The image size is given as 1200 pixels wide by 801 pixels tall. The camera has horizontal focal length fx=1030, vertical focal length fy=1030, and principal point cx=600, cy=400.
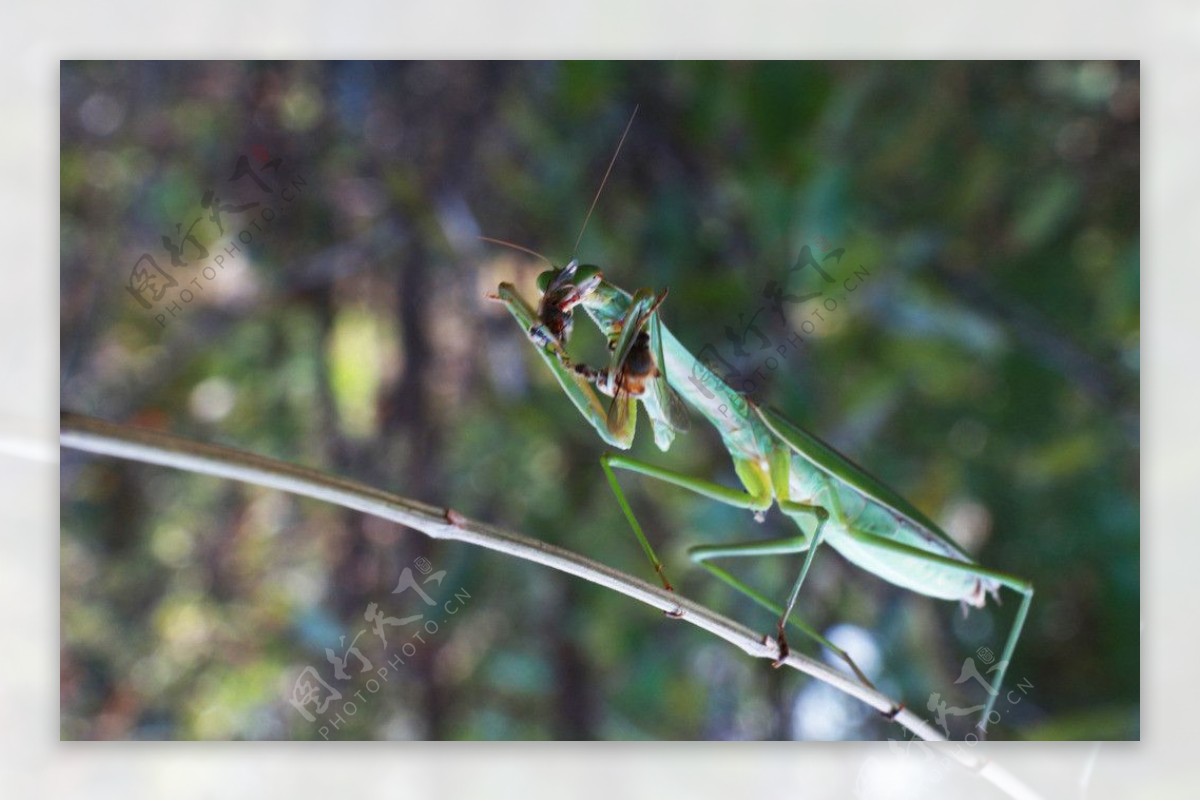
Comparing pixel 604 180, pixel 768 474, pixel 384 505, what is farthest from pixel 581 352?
pixel 384 505

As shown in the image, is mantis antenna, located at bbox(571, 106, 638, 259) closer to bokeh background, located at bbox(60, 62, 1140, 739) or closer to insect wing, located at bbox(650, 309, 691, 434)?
bokeh background, located at bbox(60, 62, 1140, 739)

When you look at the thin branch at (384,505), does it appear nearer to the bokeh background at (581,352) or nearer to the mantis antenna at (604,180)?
the bokeh background at (581,352)

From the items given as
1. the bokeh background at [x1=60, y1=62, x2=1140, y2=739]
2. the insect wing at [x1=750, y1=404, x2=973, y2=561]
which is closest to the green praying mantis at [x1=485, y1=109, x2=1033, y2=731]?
the insect wing at [x1=750, y1=404, x2=973, y2=561]

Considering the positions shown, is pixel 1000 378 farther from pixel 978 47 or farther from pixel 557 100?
pixel 557 100

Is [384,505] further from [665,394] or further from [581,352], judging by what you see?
[581,352]

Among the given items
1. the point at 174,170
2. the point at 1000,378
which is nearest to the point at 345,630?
the point at 174,170

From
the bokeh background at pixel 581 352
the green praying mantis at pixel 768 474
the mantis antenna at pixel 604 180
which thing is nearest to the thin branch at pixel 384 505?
the green praying mantis at pixel 768 474
